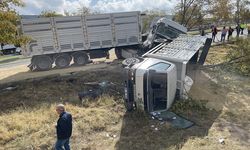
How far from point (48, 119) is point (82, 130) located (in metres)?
1.48

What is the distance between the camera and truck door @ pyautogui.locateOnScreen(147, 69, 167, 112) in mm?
10095

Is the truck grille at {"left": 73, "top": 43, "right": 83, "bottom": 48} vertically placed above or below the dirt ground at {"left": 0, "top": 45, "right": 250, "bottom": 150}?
above

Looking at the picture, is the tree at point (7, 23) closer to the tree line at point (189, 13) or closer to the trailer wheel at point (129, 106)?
the tree line at point (189, 13)

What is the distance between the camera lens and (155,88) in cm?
1024

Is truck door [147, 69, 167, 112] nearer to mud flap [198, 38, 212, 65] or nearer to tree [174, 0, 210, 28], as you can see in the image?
mud flap [198, 38, 212, 65]

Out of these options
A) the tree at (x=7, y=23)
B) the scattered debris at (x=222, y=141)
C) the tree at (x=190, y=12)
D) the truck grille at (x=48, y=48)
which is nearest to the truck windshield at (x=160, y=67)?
the scattered debris at (x=222, y=141)

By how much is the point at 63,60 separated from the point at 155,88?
977cm

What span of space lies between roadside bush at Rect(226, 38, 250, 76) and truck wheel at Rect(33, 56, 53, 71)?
1144cm

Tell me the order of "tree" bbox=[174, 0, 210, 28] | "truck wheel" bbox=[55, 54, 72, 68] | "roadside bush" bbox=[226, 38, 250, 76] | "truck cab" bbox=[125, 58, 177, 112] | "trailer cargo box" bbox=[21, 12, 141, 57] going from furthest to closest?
1. "tree" bbox=[174, 0, 210, 28]
2. "truck wheel" bbox=[55, 54, 72, 68]
3. "roadside bush" bbox=[226, 38, 250, 76]
4. "trailer cargo box" bbox=[21, 12, 141, 57]
5. "truck cab" bbox=[125, 58, 177, 112]

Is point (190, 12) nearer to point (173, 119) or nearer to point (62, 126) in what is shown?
point (173, 119)

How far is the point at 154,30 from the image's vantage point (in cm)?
1859

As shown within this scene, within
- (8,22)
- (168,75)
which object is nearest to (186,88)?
(168,75)

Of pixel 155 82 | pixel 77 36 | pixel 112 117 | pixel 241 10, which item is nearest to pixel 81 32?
pixel 77 36

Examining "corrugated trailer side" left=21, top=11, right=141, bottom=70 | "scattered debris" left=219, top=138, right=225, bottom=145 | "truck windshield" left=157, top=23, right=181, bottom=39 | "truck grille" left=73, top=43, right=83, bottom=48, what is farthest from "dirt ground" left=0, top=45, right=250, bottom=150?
"truck windshield" left=157, top=23, right=181, bottom=39
